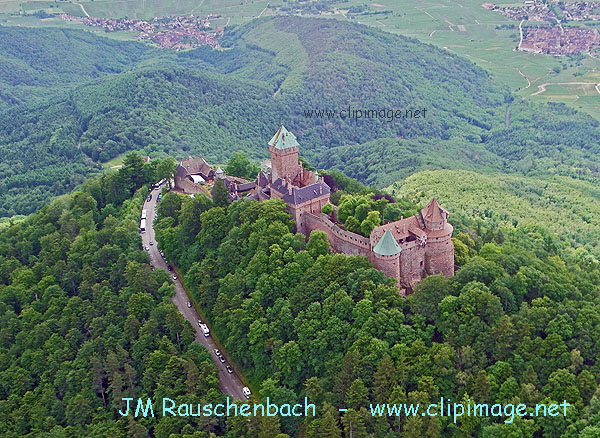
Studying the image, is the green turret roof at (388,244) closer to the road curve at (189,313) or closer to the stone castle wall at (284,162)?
the road curve at (189,313)

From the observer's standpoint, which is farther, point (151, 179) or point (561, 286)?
point (151, 179)

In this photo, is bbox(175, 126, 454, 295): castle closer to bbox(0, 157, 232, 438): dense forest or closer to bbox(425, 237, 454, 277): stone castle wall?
bbox(425, 237, 454, 277): stone castle wall

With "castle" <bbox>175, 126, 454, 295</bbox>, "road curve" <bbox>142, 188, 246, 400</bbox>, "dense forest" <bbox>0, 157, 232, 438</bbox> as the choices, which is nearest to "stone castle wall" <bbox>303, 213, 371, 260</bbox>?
"castle" <bbox>175, 126, 454, 295</bbox>

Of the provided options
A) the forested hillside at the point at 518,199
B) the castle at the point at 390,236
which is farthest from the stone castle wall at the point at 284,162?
the forested hillside at the point at 518,199

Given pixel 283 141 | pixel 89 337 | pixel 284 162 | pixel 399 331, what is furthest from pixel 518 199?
pixel 89 337

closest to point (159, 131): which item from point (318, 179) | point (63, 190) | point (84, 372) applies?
point (63, 190)

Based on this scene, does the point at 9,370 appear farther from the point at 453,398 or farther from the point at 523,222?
the point at 523,222
